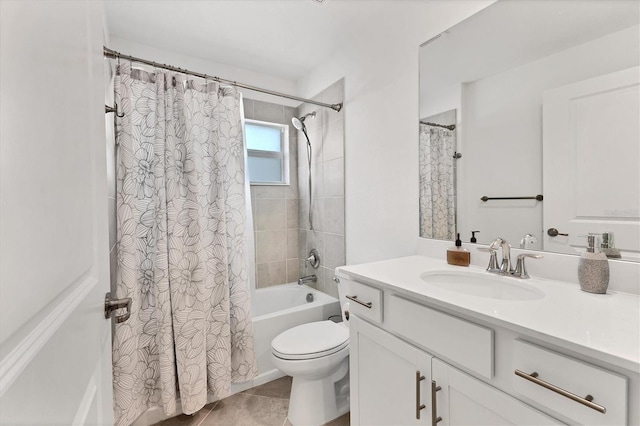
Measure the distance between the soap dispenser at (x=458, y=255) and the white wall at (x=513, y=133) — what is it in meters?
0.09

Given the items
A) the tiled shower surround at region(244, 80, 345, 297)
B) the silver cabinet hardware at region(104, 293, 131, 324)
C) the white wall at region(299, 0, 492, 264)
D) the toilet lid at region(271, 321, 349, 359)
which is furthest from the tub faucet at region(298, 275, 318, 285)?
the silver cabinet hardware at region(104, 293, 131, 324)

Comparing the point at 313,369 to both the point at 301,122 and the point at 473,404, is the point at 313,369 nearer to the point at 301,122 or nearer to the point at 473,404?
the point at 473,404

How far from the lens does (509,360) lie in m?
0.72

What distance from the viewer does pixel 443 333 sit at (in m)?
0.86

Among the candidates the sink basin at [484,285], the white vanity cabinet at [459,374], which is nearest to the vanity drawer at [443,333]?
the white vanity cabinet at [459,374]

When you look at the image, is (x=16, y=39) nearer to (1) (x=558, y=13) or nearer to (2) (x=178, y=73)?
(1) (x=558, y=13)

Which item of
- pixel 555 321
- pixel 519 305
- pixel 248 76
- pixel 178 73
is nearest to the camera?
pixel 555 321

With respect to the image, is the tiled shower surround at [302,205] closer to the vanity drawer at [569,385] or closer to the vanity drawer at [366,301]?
the vanity drawer at [366,301]

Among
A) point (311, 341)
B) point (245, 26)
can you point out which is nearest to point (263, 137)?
point (245, 26)

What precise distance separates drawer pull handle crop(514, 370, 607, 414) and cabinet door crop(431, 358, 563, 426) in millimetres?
89

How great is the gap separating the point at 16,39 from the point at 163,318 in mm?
1560

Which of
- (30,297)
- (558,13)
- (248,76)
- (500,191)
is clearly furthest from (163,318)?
(558,13)

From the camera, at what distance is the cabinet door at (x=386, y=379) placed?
0.93 m

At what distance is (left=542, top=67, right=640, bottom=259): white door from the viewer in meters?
0.91
